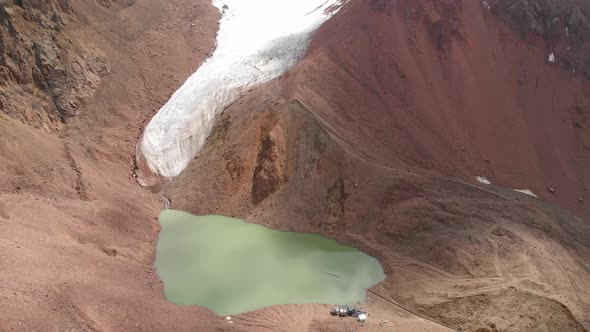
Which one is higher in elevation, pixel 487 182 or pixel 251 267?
pixel 487 182

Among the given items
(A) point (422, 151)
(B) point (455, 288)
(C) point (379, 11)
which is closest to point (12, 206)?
(B) point (455, 288)

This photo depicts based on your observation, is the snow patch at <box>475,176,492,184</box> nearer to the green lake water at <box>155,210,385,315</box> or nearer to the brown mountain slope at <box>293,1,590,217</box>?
the brown mountain slope at <box>293,1,590,217</box>

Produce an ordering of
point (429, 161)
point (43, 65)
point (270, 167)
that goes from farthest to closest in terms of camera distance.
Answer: point (43, 65) < point (429, 161) < point (270, 167)

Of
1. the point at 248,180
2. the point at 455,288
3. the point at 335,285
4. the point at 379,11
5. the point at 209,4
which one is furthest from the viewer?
the point at 209,4

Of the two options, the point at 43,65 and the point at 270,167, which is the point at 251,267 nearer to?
the point at 270,167

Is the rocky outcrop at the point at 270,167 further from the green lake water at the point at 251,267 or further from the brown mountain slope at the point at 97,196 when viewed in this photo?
the brown mountain slope at the point at 97,196

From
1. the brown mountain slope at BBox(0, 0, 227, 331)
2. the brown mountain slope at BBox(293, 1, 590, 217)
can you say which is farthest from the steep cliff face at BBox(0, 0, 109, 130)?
the brown mountain slope at BBox(293, 1, 590, 217)

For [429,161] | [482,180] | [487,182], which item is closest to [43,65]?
[429,161]

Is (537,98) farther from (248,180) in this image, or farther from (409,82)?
(248,180)
